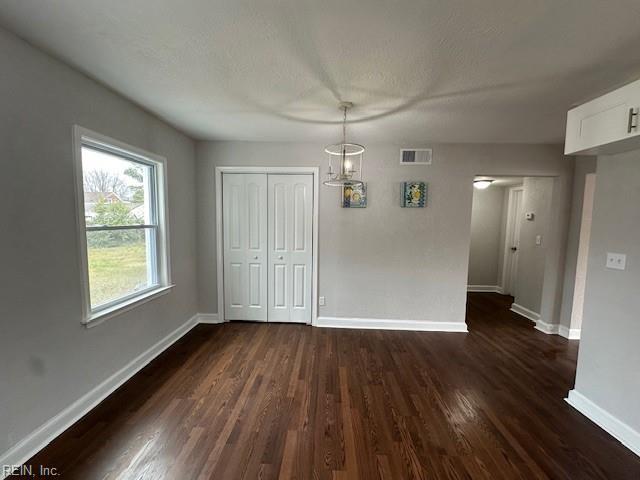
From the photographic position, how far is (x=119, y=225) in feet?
7.77

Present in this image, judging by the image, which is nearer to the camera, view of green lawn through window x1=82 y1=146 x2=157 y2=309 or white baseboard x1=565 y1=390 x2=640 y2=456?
white baseboard x1=565 y1=390 x2=640 y2=456

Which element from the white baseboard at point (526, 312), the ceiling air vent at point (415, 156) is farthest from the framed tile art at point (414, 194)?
the white baseboard at point (526, 312)

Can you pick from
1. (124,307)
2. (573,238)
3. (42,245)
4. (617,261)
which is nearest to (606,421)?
(617,261)

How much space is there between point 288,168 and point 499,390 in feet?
10.7

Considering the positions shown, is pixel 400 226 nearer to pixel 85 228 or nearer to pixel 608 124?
pixel 608 124

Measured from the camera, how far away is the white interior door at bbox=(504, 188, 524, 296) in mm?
5152

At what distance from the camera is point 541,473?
1.53 meters

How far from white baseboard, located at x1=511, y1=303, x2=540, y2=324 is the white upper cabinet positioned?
2881 mm

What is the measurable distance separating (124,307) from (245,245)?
1.58 metres

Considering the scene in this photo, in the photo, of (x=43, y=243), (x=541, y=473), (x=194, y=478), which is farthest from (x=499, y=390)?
(x=43, y=243)

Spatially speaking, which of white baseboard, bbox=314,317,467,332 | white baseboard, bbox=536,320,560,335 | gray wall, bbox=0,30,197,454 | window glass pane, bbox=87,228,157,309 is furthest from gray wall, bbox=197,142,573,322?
gray wall, bbox=0,30,197,454

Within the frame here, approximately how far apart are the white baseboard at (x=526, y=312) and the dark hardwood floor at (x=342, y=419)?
2.85 ft

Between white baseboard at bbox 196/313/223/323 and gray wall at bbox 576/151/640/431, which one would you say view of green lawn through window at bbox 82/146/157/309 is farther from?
gray wall at bbox 576/151/640/431

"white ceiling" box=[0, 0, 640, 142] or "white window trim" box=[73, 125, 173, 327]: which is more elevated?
"white ceiling" box=[0, 0, 640, 142]
